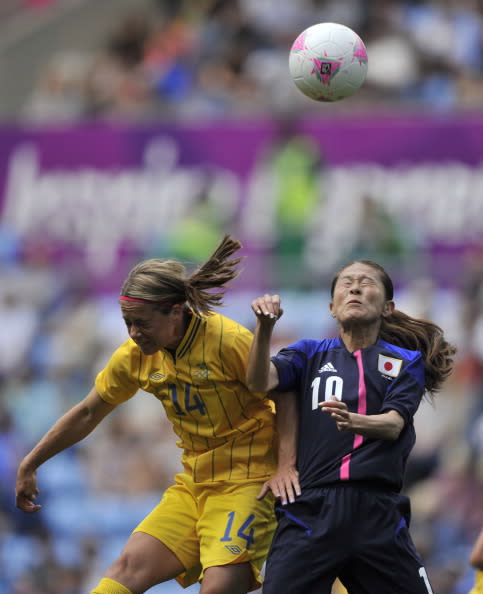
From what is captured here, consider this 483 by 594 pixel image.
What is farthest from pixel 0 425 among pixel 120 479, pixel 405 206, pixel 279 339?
pixel 405 206

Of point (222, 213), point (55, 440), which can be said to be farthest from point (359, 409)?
point (222, 213)

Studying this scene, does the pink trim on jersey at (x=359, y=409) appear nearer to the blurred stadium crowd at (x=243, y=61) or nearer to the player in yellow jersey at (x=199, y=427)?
the player in yellow jersey at (x=199, y=427)

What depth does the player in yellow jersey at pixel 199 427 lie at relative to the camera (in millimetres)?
4965

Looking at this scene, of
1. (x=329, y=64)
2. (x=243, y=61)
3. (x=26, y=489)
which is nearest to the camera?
(x=26, y=489)

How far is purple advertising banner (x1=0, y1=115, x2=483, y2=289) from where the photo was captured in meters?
10.9

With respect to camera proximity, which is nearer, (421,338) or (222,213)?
(421,338)

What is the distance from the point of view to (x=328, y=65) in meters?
5.77

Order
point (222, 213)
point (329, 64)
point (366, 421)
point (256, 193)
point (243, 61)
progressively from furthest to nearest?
point (243, 61), point (222, 213), point (256, 193), point (329, 64), point (366, 421)

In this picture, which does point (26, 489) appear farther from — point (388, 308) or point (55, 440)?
point (388, 308)

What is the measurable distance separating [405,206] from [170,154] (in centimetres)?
274

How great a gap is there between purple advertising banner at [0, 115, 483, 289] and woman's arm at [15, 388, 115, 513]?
5.45m

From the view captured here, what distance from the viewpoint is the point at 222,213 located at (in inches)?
473

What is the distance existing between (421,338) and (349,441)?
65 cm

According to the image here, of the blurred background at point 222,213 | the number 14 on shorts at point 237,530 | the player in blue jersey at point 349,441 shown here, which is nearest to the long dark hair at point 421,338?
the player in blue jersey at point 349,441
